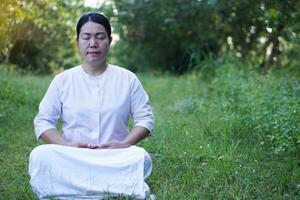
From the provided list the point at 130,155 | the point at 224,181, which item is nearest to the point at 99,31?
the point at 130,155

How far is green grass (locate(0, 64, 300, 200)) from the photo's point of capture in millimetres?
3887

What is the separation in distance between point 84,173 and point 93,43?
0.91 metres

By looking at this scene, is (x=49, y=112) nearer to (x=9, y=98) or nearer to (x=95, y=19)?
(x=95, y=19)

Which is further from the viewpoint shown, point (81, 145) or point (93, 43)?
point (93, 43)

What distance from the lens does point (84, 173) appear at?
3564 mm

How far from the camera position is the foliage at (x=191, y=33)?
33.9ft

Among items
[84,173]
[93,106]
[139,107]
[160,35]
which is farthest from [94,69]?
[160,35]

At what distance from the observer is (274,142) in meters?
4.73

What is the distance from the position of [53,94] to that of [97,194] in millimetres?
789

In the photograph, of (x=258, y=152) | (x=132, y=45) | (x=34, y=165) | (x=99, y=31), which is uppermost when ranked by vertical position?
(x=99, y=31)

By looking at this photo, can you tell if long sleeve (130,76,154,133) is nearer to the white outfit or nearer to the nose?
the white outfit

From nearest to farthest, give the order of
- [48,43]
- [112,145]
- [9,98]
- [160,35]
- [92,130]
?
1. [112,145]
2. [92,130]
3. [9,98]
4. [48,43]
5. [160,35]

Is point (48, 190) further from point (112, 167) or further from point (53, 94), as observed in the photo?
point (53, 94)

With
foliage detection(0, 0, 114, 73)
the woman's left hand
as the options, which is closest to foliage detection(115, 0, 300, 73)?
foliage detection(0, 0, 114, 73)
